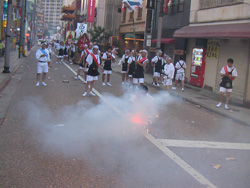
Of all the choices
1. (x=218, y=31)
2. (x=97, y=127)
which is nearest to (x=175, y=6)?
(x=218, y=31)

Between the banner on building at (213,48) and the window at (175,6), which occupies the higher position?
the window at (175,6)

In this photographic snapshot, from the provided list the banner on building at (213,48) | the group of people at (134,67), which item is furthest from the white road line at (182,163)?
the banner on building at (213,48)

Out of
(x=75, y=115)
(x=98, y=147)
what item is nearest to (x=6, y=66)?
(x=75, y=115)

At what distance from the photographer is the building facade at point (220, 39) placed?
1314 centimetres

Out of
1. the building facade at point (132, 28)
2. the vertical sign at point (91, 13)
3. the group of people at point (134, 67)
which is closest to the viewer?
the group of people at point (134, 67)

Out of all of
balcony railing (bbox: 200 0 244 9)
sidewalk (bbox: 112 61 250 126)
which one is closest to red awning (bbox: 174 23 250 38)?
balcony railing (bbox: 200 0 244 9)

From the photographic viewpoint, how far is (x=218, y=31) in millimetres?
13977

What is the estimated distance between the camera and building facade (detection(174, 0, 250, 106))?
13138 mm

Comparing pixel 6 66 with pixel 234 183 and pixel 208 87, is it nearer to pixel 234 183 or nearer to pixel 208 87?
pixel 208 87

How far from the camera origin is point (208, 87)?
54.1 ft

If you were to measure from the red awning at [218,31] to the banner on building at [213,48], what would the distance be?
3.00 ft

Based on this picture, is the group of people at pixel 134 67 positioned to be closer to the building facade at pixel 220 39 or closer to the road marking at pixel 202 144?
the building facade at pixel 220 39

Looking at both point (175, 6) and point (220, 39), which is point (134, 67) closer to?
point (220, 39)

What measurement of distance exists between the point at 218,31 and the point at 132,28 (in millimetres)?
20870
